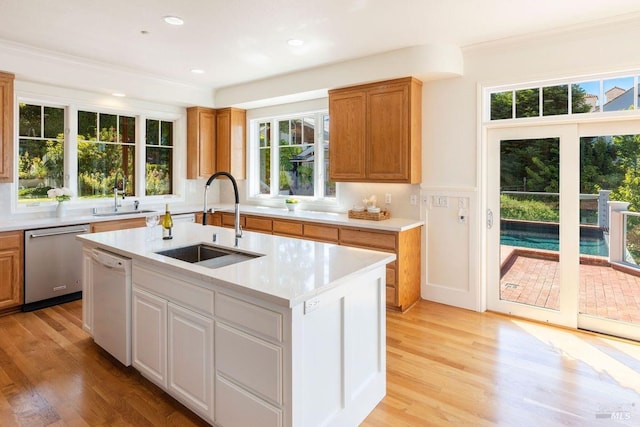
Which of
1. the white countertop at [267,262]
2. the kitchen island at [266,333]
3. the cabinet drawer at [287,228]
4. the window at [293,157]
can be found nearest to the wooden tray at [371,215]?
the cabinet drawer at [287,228]

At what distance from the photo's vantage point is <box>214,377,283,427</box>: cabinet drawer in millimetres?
1690

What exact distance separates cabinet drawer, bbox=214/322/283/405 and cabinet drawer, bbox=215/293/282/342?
0.13ft

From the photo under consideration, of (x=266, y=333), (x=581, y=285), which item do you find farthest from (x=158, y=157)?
(x=581, y=285)

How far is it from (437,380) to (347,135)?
2795mm

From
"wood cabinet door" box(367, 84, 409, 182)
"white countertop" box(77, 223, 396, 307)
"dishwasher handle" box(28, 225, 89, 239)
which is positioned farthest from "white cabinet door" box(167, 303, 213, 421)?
"wood cabinet door" box(367, 84, 409, 182)

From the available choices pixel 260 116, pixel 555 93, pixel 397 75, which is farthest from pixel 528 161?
pixel 260 116

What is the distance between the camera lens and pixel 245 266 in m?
2.08

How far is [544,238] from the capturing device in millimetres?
3645

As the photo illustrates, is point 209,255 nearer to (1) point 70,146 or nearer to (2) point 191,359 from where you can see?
(2) point 191,359

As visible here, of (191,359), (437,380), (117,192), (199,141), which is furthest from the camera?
(199,141)

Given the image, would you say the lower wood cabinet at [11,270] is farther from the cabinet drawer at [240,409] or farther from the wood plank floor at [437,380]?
the cabinet drawer at [240,409]

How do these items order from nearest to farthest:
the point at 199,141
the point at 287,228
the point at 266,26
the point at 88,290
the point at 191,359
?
1. the point at 191,359
2. the point at 88,290
3. the point at 266,26
4. the point at 287,228
5. the point at 199,141

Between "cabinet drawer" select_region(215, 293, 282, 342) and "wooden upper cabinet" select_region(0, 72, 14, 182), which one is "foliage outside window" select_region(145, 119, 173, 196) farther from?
"cabinet drawer" select_region(215, 293, 282, 342)

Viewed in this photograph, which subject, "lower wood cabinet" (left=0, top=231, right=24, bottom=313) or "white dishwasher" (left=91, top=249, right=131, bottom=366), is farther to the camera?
"lower wood cabinet" (left=0, top=231, right=24, bottom=313)
